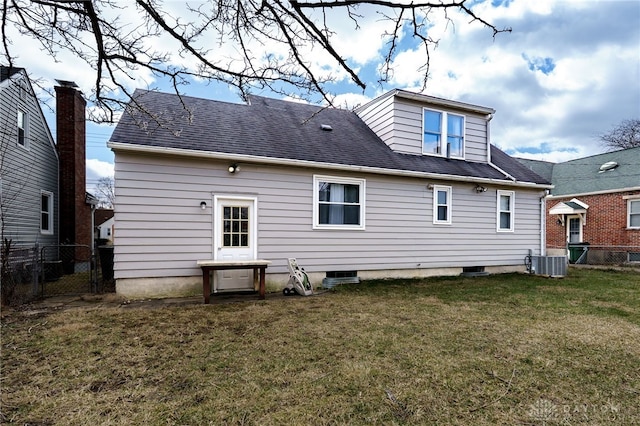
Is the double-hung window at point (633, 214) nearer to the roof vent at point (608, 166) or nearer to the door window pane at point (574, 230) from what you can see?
the door window pane at point (574, 230)

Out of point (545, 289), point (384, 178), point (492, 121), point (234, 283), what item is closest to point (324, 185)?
point (384, 178)

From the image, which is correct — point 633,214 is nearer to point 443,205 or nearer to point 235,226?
point 443,205

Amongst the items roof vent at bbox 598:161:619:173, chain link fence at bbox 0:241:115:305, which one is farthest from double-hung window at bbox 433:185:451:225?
roof vent at bbox 598:161:619:173

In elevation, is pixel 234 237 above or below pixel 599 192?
below

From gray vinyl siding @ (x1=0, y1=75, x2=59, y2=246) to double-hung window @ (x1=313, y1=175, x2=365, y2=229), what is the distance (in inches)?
286

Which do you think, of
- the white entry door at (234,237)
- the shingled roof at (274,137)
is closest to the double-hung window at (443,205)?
the shingled roof at (274,137)

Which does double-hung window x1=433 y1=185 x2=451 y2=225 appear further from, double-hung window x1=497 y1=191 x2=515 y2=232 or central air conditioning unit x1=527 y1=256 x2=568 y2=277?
central air conditioning unit x1=527 y1=256 x2=568 y2=277

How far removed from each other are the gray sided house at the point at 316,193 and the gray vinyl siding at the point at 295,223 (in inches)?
1.1

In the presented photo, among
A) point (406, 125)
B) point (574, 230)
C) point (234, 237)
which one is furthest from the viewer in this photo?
point (574, 230)

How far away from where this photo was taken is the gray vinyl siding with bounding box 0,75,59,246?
8320mm

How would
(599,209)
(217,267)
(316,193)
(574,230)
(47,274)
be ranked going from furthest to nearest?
(574,230), (599,209), (47,274), (316,193), (217,267)

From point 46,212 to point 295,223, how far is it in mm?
8773

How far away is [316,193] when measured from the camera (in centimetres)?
784

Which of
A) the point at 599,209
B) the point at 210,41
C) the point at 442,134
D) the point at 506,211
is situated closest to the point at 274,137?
the point at 210,41
